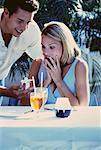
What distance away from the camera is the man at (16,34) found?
7.03 feet

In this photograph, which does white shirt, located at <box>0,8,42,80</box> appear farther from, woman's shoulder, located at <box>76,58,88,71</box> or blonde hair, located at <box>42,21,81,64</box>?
woman's shoulder, located at <box>76,58,88,71</box>

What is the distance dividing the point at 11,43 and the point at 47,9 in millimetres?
310

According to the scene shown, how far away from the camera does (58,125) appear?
1.60 meters

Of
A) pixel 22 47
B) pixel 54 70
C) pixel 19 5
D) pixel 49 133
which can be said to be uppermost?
pixel 19 5

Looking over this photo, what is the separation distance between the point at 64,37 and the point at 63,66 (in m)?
0.18

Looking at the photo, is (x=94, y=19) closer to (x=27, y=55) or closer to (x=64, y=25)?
(x=64, y=25)

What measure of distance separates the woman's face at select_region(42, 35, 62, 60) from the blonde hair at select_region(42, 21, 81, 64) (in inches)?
0.9

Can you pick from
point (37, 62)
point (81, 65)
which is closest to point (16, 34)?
point (37, 62)

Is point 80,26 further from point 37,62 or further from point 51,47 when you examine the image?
point 37,62

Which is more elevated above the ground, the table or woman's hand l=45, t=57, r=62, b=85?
woman's hand l=45, t=57, r=62, b=85

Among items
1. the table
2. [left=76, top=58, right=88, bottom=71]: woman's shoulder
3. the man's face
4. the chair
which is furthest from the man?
the table

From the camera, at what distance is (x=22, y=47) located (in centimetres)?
218

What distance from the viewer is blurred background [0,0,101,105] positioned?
2.15m

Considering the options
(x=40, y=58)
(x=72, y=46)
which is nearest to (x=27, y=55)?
(x=40, y=58)
